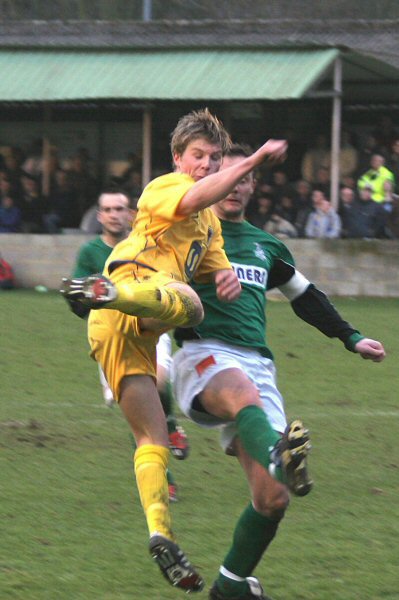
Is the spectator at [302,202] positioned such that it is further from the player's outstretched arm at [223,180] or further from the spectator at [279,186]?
the player's outstretched arm at [223,180]

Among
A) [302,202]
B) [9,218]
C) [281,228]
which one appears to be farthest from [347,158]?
[9,218]

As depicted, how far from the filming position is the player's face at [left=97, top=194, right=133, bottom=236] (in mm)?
8164

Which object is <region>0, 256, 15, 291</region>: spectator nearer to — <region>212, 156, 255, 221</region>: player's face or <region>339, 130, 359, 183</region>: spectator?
<region>339, 130, 359, 183</region>: spectator

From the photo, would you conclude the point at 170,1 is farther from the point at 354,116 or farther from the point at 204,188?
the point at 204,188

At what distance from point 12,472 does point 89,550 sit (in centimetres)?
190

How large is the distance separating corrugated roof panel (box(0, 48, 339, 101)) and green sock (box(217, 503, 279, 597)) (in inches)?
609

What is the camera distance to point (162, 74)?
72.4 feet

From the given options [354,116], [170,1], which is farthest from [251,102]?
[170,1]

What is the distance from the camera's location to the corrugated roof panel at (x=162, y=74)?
20.9 meters

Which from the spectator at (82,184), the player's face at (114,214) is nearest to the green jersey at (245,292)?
the player's face at (114,214)

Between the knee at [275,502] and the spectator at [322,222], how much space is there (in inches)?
579

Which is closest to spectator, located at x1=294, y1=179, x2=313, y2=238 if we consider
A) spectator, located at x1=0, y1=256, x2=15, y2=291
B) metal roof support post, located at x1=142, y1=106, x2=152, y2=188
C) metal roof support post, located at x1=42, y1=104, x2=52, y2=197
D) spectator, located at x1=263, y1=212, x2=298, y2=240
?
spectator, located at x1=263, y1=212, x2=298, y2=240

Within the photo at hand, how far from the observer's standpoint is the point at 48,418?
9.77 m

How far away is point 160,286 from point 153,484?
77cm
